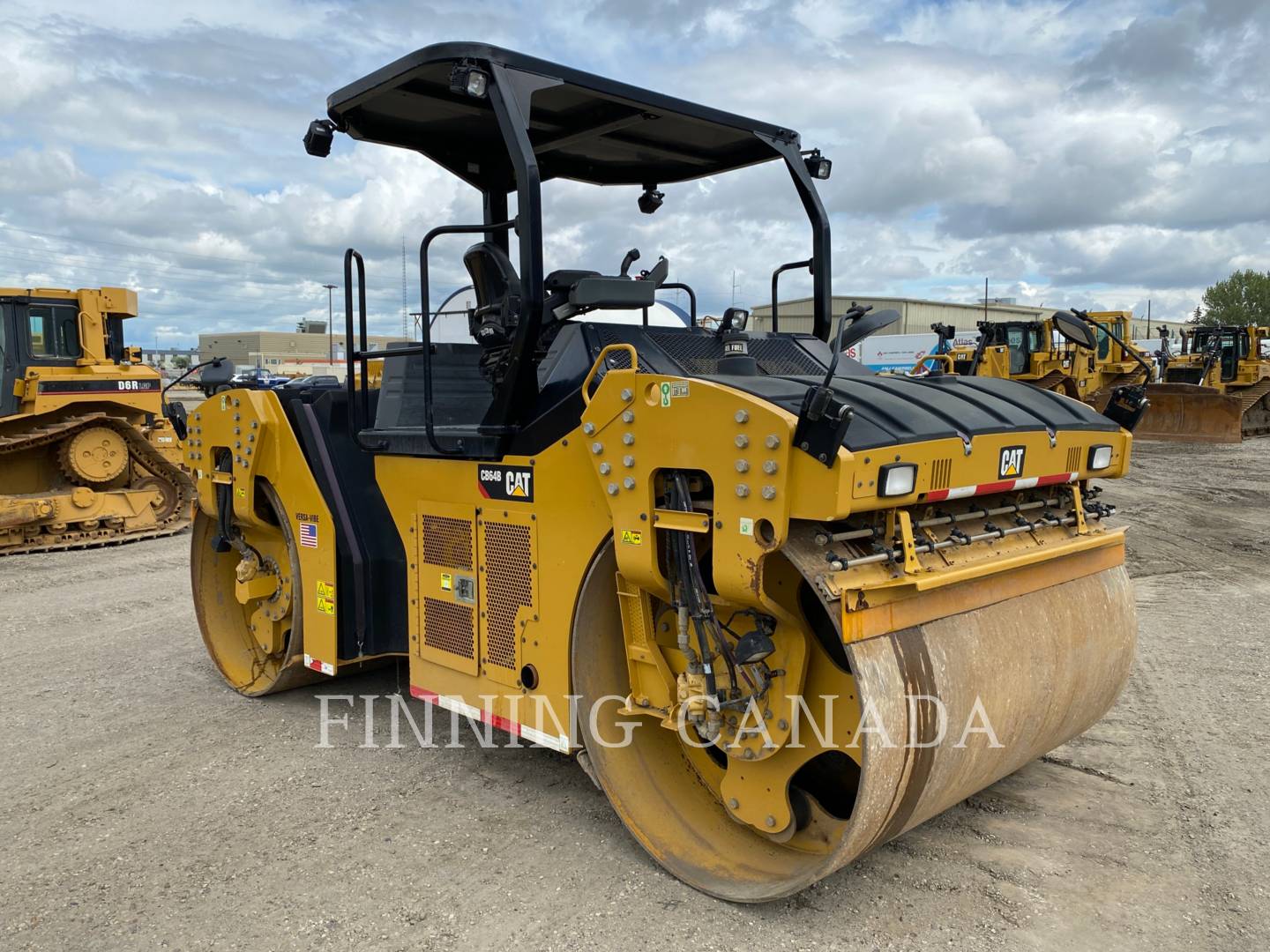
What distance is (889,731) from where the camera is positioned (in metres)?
2.68

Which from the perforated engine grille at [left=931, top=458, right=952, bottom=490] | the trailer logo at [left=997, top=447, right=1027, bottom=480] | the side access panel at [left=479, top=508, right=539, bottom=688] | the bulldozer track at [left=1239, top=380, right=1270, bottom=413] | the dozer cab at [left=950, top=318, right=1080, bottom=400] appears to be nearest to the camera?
the perforated engine grille at [left=931, top=458, right=952, bottom=490]

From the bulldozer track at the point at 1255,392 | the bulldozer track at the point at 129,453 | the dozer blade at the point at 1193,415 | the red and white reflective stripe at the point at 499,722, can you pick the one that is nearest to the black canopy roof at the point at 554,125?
the red and white reflective stripe at the point at 499,722

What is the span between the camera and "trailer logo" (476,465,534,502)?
3.62m

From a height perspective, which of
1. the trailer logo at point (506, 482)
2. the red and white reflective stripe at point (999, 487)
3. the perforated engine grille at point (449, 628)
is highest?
the red and white reflective stripe at point (999, 487)

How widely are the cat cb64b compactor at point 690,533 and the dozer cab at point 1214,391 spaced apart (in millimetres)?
16922

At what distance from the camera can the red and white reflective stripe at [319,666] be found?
455 cm

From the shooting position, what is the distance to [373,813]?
3.82m

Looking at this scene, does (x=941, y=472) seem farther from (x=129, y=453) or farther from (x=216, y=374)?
(x=129, y=453)

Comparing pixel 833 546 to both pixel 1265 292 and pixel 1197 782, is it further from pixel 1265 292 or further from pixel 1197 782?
pixel 1265 292

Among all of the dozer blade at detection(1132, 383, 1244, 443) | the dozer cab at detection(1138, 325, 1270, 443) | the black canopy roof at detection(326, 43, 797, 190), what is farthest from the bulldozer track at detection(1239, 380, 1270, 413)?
the black canopy roof at detection(326, 43, 797, 190)

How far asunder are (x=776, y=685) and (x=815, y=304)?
2130mm

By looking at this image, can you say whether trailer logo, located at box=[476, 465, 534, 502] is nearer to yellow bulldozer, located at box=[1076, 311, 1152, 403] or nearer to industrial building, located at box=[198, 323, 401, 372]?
yellow bulldozer, located at box=[1076, 311, 1152, 403]

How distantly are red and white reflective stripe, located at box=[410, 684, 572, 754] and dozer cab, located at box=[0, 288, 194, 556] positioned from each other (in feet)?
23.7

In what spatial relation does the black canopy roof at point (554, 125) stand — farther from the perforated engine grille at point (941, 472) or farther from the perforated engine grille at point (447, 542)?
the perforated engine grille at point (941, 472)
